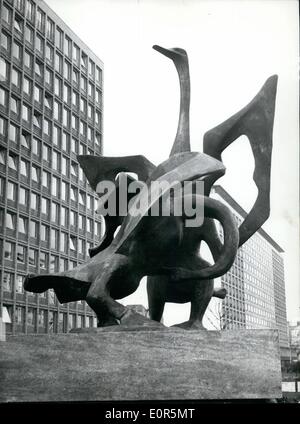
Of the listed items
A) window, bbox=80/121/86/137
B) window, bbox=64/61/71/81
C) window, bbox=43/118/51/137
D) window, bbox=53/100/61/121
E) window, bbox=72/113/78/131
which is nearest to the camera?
window, bbox=43/118/51/137

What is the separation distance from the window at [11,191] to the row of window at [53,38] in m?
9.86

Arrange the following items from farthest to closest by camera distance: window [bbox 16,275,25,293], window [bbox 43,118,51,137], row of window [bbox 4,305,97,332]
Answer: window [bbox 43,118,51,137] → window [bbox 16,275,25,293] → row of window [bbox 4,305,97,332]

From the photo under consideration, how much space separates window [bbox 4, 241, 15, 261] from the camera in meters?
36.1

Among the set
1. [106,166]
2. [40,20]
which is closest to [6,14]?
[40,20]

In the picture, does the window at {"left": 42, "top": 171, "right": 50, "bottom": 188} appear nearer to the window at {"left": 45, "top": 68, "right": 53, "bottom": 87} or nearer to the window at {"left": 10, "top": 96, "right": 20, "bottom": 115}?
the window at {"left": 10, "top": 96, "right": 20, "bottom": 115}

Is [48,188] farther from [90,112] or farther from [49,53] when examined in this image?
[49,53]

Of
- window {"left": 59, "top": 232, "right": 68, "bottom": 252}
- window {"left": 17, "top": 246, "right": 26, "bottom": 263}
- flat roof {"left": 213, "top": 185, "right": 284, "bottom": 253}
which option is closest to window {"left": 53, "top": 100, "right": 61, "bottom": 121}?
window {"left": 59, "top": 232, "right": 68, "bottom": 252}

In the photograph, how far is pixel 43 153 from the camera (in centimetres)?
4053

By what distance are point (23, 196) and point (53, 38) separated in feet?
39.1

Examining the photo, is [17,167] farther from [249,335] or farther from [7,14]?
[249,335]

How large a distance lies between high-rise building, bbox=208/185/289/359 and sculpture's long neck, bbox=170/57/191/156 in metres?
22.2

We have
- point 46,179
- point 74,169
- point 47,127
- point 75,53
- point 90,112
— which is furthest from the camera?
point 90,112

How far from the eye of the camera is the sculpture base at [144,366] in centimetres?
764

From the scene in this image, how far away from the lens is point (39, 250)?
39.4 meters
